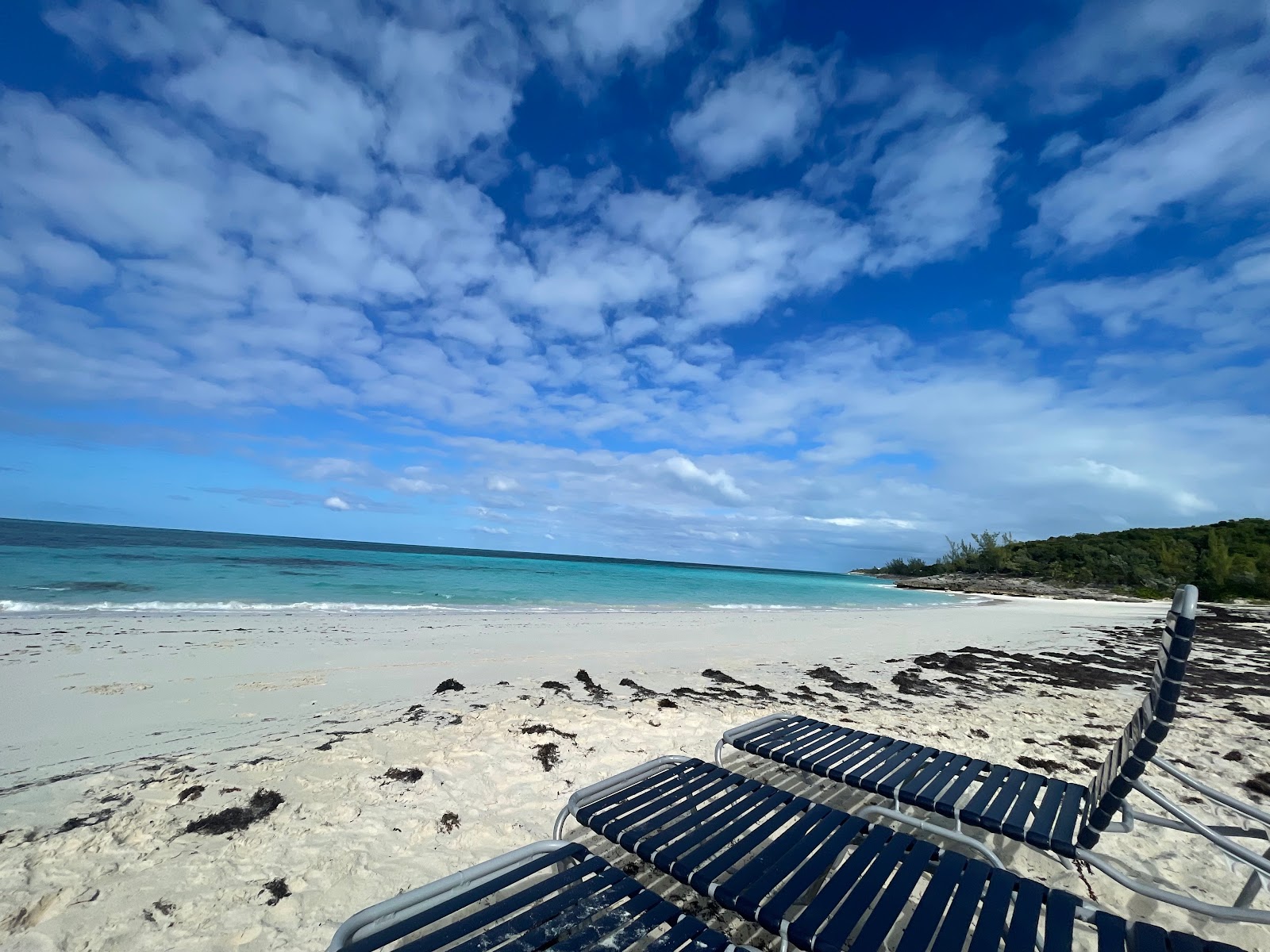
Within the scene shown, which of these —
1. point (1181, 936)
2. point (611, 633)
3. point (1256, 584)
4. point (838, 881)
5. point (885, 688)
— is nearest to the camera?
point (1181, 936)

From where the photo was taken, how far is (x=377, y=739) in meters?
5.18

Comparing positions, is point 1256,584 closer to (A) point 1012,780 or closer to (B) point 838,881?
(A) point 1012,780

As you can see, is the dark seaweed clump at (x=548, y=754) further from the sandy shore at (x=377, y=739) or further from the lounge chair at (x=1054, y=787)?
the lounge chair at (x=1054, y=787)

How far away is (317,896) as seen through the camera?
2.96 metres

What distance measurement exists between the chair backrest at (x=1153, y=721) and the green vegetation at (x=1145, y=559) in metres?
42.3

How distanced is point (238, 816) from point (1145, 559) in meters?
64.6

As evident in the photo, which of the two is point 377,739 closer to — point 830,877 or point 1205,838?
point 830,877

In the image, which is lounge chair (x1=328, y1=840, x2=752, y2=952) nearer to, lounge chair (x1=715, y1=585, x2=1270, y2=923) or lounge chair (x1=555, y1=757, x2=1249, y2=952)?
lounge chair (x1=555, y1=757, x2=1249, y2=952)

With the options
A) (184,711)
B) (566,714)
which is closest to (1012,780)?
(566,714)

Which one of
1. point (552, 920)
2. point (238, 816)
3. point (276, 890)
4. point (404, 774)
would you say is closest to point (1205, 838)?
point (552, 920)

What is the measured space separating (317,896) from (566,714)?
3.24 m

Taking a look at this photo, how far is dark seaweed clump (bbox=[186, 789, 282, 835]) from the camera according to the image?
357 centimetres

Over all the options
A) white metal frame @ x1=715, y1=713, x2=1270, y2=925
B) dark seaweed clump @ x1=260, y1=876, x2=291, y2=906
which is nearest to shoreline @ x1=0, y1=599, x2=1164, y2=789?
dark seaweed clump @ x1=260, y1=876, x2=291, y2=906

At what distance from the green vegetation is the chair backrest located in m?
42.3
